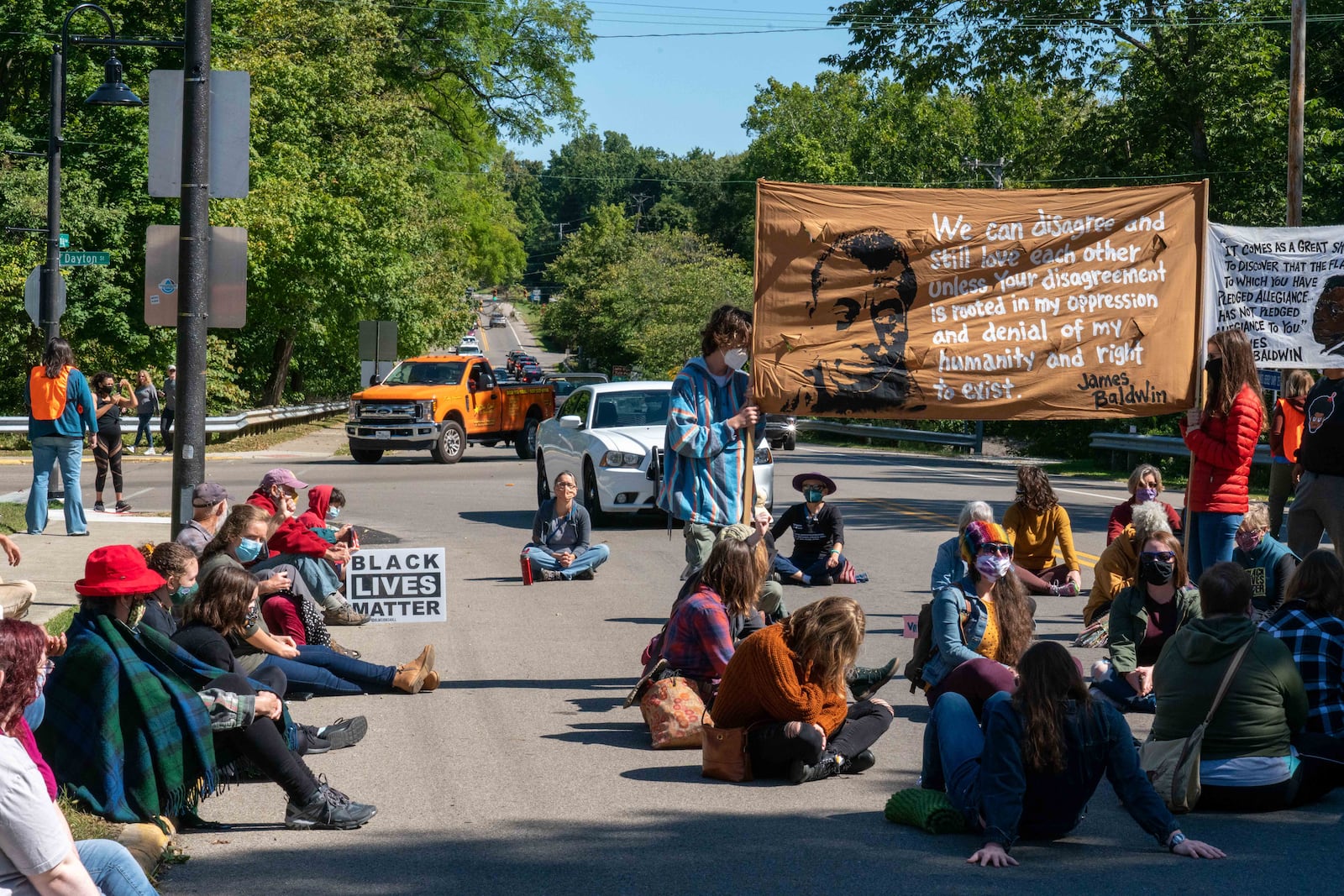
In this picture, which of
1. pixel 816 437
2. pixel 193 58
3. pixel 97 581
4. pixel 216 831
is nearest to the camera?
pixel 97 581

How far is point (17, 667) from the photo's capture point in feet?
13.2

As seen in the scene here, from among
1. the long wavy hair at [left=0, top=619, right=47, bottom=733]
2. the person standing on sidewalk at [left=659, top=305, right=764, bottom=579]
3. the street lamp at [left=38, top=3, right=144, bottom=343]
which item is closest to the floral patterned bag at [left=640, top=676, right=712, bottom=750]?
the person standing on sidewalk at [left=659, top=305, right=764, bottom=579]

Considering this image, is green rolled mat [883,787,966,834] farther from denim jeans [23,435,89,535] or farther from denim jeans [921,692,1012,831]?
denim jeans [23,435,89,535]

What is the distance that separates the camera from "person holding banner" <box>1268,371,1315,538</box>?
39.6ft

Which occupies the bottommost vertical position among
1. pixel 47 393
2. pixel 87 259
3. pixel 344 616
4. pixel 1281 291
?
pixel 344 616

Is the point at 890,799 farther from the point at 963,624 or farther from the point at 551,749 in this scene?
the point at 551,749

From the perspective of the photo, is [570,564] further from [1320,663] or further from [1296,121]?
[1296,121]

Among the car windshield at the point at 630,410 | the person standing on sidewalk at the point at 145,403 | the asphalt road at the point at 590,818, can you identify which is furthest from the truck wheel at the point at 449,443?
the asphalt road at the point at 590,818

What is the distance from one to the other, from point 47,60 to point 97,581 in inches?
1388

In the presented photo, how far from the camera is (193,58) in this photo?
10.4 m

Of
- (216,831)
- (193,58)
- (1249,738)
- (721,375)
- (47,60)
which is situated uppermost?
(47,60)

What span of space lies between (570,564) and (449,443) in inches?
667

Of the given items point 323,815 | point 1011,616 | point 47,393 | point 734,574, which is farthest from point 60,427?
point 1011,616


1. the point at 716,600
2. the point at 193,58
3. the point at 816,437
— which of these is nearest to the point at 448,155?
the point at 816,437
